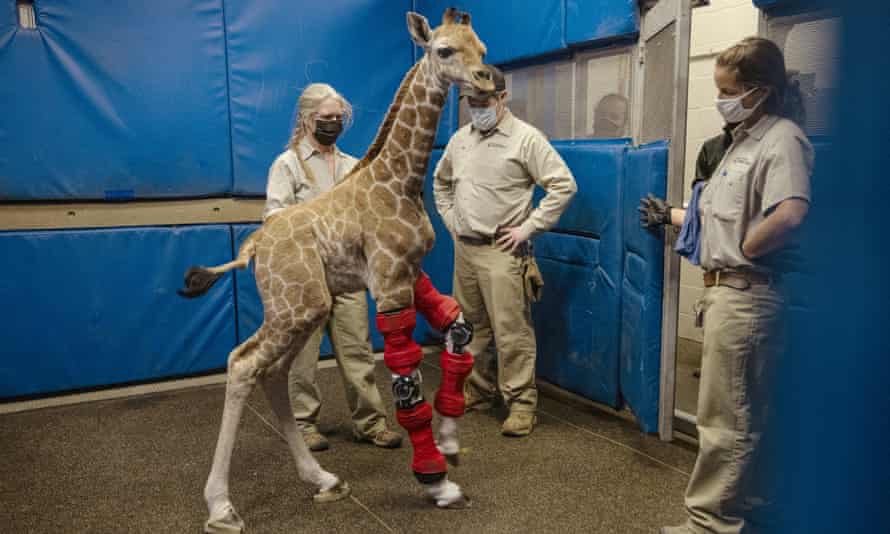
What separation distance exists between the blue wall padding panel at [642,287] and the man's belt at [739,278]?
0.81m

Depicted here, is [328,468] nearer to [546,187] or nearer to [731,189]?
[546,187]

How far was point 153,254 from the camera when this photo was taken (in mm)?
4090

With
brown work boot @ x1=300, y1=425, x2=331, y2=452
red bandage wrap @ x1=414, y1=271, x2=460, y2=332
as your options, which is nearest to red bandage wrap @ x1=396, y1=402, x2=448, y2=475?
red bandage wrap @ x1=414, y1=271, x2=460, y2=332

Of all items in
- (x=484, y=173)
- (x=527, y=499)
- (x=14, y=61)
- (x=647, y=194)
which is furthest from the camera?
(x=14, y=61)

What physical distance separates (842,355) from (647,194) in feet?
8.17

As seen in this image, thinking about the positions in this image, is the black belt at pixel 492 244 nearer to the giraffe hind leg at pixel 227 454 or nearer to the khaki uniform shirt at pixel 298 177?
the khaki uniform shirt at pixel 298 177

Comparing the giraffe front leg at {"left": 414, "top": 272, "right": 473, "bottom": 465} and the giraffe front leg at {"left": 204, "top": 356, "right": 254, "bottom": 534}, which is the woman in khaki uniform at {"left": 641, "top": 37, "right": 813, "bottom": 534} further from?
the giraffe front leg at {"left": 204, "top": 356, "right": 254, "bottom": 534}

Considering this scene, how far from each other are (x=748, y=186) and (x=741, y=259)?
210 mm

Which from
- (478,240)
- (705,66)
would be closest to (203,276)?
(478,240)

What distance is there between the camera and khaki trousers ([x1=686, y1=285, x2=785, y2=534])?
6.76 ft

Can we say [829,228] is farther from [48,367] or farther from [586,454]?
[48,367]


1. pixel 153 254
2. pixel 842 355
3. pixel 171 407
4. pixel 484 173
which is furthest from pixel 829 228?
pixel 153 254

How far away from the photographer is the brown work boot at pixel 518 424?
128 inches

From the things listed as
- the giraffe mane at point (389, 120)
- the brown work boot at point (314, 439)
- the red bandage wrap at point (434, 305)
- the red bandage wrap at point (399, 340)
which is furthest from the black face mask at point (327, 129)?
the brown work boot at point (314, 439)
